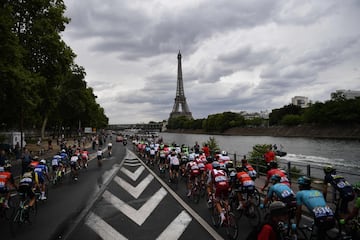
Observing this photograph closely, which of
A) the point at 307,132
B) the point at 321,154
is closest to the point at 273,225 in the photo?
the point at 321,154

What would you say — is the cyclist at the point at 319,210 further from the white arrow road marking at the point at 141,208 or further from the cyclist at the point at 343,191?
the white arrow road marking at the point at 141,208

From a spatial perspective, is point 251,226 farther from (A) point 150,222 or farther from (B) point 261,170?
(B) point 261,170

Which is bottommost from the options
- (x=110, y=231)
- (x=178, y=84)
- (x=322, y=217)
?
(x=110, y=231)

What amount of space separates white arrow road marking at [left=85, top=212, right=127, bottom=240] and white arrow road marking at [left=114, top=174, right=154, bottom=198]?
311 cm

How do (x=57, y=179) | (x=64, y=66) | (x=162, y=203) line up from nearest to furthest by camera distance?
(x=162, y=203)
(x=57, y=179)
(x=64, y=66)

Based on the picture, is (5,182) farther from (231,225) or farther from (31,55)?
(31,55)

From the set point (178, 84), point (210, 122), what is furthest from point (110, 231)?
Result: point (178, 84)

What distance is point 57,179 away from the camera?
50.0 ft

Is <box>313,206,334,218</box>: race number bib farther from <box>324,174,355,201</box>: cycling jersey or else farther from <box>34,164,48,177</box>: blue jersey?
<box>34,164,48,177</box>: blue jersey

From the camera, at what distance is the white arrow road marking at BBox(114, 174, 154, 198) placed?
12.3 m

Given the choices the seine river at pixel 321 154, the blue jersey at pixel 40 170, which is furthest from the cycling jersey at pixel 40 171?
the seine river at pixel 321 154

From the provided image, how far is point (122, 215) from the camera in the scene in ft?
29.3

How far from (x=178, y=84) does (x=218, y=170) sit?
154m

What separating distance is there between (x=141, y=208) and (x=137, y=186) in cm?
404
